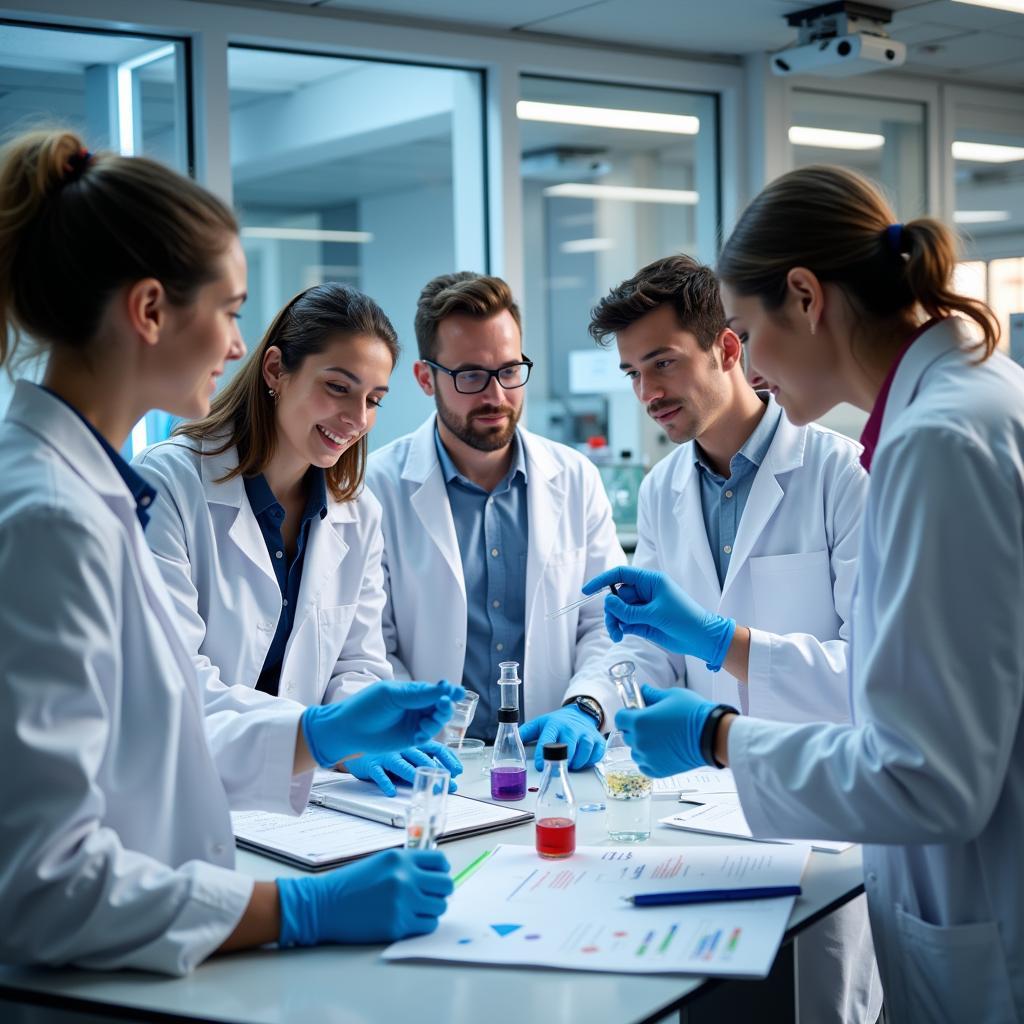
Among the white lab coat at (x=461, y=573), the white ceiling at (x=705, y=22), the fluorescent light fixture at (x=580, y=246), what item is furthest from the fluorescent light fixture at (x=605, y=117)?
the fluorescent light fixture at (x=580, y=246)

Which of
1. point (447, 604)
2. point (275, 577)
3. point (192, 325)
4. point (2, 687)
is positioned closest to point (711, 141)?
point (447, 604)

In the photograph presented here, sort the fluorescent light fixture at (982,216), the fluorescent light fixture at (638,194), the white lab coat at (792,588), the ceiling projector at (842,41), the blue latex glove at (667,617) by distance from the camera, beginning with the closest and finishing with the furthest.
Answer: the white lab coat at (792,588) → the blue latex glove at (667,617) → the ceiling projector at (842,41) → the fluorescent light fixture at (982,216) → the fluorescent light fixture at (638,194)

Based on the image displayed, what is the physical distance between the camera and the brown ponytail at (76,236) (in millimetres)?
1385

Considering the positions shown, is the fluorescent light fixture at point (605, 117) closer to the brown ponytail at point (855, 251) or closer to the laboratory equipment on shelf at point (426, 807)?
the brown ponytail at point (855, 251)

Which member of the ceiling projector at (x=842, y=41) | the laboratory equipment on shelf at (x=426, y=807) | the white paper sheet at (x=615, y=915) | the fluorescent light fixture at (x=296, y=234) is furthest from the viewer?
the fluorescent light fixture at (x=296, y=234)

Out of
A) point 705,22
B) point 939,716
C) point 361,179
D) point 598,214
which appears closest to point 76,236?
point 939,716

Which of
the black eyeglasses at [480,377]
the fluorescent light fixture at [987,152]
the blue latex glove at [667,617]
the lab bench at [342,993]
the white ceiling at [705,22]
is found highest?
the white ceiling at [705,22]

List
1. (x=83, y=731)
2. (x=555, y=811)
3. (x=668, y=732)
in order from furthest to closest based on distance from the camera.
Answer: (x=555, y=811), (x=668, y=732), (x=83, y=731)

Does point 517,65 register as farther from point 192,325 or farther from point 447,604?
point 192,325

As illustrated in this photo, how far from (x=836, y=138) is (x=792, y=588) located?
132 inches

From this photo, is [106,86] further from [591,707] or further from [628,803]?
[628,803]

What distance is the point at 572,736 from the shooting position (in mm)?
2176

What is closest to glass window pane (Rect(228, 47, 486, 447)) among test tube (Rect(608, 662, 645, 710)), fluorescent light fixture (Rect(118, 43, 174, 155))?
fluorescent light fixture (Rect(118, 43, 174, 155))

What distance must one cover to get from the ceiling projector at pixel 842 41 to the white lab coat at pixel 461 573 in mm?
2025
